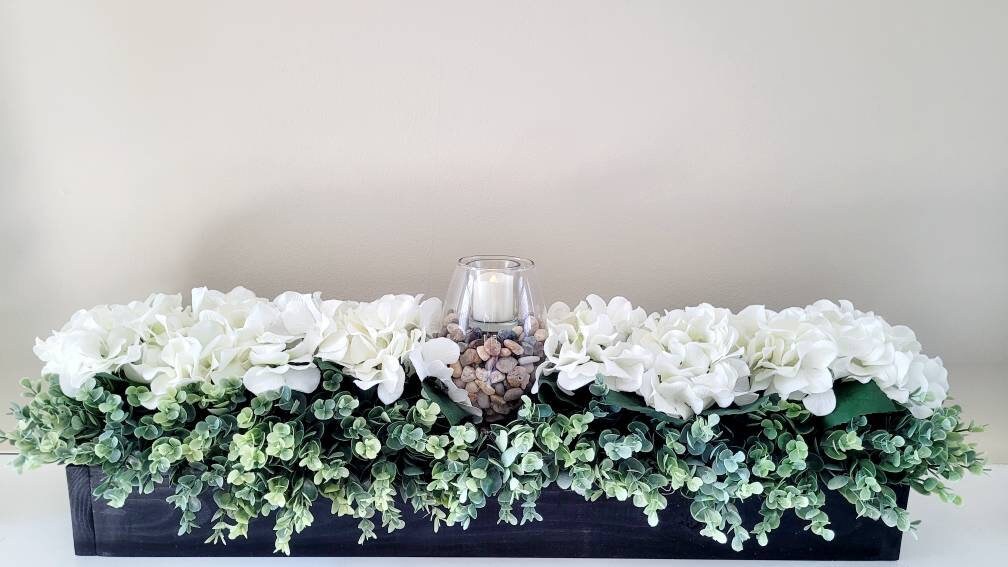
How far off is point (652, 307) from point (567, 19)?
0.37 meters

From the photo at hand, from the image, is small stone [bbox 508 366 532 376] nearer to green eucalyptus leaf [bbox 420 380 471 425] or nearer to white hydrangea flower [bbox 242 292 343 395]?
green eucalyptus leaf [bbox 420 380 471 425]

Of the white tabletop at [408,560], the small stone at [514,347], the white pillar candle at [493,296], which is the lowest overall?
the white tabletop at [408,560]

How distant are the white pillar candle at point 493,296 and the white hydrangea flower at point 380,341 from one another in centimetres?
6

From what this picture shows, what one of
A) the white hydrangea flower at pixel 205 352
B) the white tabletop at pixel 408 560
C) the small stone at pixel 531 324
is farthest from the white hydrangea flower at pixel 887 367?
the white hydrangea flower at pixel 205 352

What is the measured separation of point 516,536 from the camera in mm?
658

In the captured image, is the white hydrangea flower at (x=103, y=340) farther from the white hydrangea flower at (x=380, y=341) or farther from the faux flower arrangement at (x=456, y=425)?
the white hydrangea flower at (x=380, y=341)

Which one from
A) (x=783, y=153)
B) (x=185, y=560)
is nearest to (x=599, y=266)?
(x=783, y=153)

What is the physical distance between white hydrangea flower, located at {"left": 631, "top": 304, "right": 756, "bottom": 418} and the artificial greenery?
0.05 ft

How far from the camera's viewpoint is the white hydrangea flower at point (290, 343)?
0.60 meters

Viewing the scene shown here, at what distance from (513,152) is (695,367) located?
0.35m

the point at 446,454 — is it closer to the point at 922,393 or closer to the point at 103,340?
the point at 103,340

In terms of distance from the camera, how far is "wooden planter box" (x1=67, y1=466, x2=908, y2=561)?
25.4 inches

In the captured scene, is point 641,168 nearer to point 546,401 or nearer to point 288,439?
point 546,401

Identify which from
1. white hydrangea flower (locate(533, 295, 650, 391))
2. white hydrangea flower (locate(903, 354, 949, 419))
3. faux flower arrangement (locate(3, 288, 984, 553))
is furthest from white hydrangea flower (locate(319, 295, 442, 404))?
white hydrangea flower (locate(903, 354, 949, 419))
